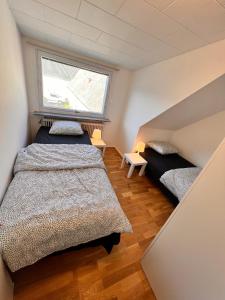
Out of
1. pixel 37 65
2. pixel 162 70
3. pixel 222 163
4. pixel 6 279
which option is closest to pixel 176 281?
pixel 222 163

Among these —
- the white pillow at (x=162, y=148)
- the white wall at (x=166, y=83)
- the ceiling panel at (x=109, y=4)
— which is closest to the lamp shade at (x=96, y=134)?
the white wall at (x=166, y=83)

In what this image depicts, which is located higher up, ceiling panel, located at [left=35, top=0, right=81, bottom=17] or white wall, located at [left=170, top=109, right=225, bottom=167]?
ceiling panel, located at [left=35, top=0, right=81, bottom=17]

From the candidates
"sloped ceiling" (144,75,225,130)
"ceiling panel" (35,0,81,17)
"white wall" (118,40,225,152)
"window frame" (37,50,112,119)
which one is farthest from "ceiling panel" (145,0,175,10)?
"window frame" (37,50,112,119)

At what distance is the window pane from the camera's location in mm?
2572

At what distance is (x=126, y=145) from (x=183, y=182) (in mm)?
1510

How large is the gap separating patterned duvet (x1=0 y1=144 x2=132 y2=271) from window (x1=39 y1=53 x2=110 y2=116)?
60.1 inches

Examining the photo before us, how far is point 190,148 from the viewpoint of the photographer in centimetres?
276

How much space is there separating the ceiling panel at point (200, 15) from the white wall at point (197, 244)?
97cm

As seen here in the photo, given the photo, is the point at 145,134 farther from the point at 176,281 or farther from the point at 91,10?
the point at 176,281

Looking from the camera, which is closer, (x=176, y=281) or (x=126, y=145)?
(x=176, y=281)

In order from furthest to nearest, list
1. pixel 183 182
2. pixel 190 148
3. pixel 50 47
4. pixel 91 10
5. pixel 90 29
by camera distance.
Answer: pixel 190 148 → pixel 50 47 → pixel 183 182 → pixel 90 29 → pixel 91 10

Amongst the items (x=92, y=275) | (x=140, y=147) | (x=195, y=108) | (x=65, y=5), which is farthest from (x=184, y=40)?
(x=92, y=275)

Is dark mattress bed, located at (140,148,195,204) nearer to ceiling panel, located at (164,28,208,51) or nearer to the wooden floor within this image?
the wooden floor

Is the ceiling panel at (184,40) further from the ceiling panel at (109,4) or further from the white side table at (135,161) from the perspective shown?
the white side table at (135,161)
